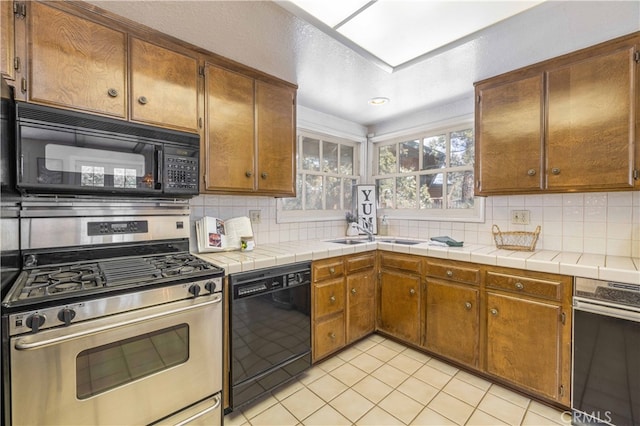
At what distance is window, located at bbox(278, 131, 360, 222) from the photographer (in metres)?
2.90

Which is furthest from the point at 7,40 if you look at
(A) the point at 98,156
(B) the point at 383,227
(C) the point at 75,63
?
(B) the point at 383,227

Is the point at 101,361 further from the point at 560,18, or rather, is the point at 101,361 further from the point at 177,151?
the point at 560,18

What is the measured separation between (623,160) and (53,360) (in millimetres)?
3006

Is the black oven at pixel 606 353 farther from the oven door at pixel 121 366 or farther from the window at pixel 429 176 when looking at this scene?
the oven door at pixel 121 366

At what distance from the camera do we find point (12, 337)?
3.26ft

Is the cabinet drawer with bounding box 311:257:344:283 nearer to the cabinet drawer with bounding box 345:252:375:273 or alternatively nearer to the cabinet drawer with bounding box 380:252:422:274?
the cabinet drawer with bounding box 345:252:375:273

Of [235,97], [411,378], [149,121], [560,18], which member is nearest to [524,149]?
[560,18]

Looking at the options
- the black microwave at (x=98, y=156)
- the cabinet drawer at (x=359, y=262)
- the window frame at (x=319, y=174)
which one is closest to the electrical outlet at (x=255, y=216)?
the window frame at (x=319, y=174)

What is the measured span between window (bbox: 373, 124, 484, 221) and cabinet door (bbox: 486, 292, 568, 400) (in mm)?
992

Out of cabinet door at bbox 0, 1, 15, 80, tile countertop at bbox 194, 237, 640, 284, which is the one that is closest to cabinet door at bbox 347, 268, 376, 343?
tile countertop at bbox 194, 237, 640, 284

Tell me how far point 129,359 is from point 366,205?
8.48 ft

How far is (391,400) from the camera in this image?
1795 millimetres

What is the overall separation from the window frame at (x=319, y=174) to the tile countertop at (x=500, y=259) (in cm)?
58

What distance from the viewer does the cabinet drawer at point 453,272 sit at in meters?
2.00
